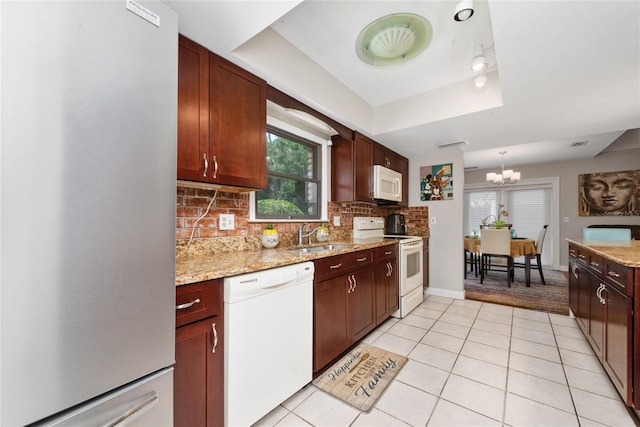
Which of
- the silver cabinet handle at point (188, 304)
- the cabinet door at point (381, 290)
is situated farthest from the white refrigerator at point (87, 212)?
the cabinet door at point (381, 290)

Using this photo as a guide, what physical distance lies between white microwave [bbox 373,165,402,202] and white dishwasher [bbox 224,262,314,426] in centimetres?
Result: 171

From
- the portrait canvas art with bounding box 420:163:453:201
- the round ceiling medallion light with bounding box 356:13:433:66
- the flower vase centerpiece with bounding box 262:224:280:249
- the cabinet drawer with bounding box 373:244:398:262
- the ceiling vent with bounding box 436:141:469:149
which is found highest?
the round ceiling medallion light with bounding box 356:13:433:66

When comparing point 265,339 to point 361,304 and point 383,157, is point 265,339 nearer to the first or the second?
point 361,304

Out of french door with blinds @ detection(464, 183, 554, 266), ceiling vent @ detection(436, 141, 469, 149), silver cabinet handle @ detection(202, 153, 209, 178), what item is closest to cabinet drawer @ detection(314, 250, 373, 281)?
silver cabinet handle @ detection(202, 153, 209, 178)

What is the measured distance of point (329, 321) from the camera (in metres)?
1.80

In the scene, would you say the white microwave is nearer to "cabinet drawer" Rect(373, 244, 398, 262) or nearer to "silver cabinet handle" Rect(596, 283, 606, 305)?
"cabinet drawer" Rect(373, 244, 398, 262)

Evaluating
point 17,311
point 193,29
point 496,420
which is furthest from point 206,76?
point 496,420

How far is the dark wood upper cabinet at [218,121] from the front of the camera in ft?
4.40

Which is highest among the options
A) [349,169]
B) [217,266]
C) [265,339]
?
[349,169]

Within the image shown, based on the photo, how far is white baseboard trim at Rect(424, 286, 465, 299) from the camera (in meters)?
3.52

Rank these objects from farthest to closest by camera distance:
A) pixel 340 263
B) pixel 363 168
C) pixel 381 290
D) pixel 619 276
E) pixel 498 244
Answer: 1. pixel 498 244
2. pixel 363 168
3. pixel 381 290
4. pixel 340 263
5. pixel 619 276

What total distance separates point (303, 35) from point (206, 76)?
81cm

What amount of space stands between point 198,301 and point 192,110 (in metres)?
0.98

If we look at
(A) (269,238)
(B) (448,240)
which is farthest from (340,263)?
(B) (448,240)
